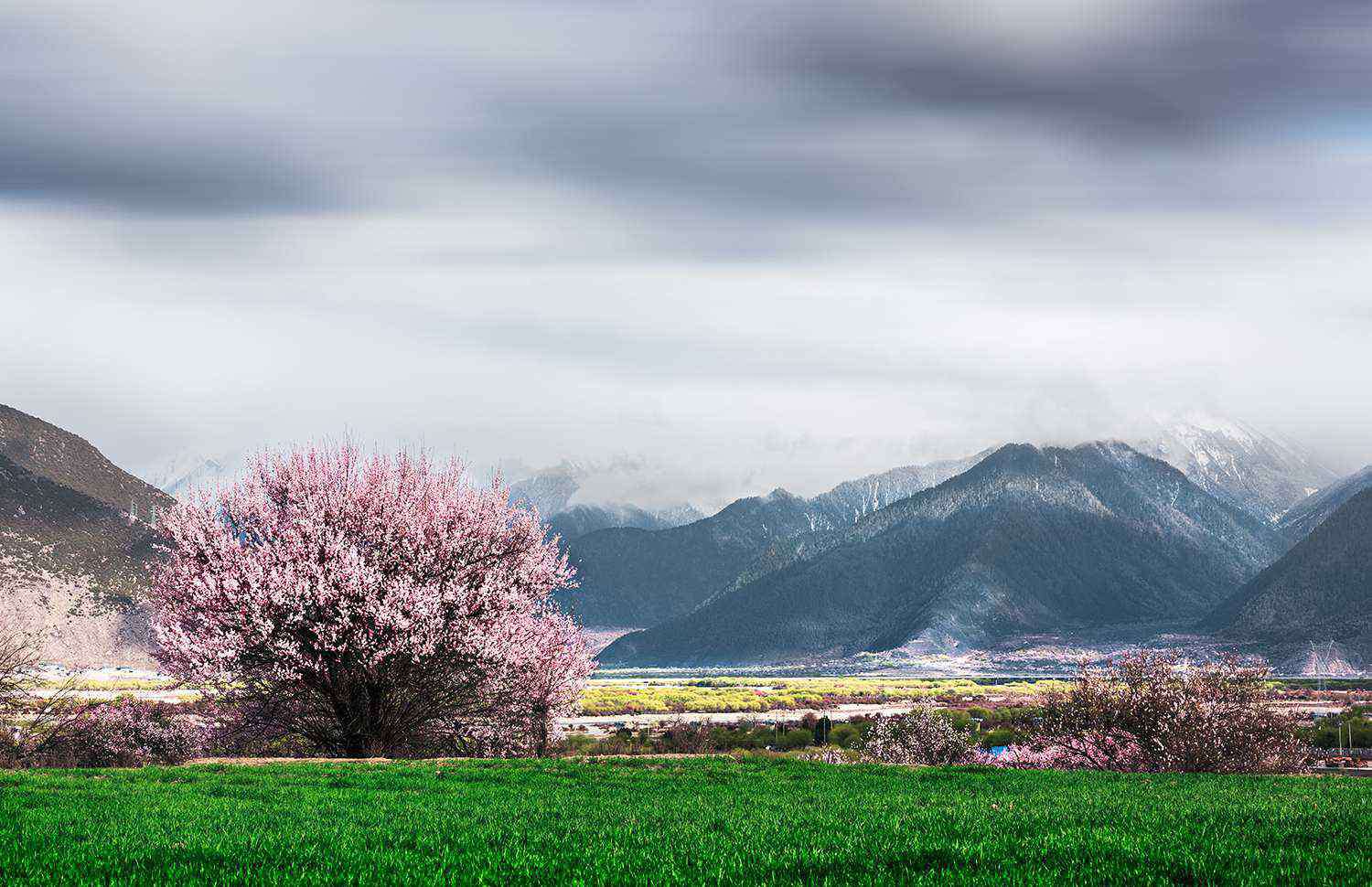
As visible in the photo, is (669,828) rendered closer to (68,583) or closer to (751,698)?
(751,698)

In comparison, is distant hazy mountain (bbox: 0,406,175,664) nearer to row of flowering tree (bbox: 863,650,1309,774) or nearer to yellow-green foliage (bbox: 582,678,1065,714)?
yellow-green foliage (bbox: 582,678,1065,714)

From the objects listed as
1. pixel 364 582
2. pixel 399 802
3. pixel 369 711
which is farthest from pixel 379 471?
pixel 399 802

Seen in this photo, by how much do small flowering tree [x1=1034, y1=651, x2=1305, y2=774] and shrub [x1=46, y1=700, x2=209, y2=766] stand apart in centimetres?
3203

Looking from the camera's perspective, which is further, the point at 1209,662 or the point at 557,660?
the point at 557,660

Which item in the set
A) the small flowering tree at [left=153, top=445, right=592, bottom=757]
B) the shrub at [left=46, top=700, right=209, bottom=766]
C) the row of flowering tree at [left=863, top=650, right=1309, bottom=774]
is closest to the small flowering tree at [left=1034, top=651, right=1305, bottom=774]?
the row of flowering tree at [left=863, top=650, right=1309, bottom=774]

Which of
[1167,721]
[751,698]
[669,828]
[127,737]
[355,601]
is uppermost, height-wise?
[355,601]

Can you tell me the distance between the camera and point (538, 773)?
3014cm

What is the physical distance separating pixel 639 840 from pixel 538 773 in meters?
14.8

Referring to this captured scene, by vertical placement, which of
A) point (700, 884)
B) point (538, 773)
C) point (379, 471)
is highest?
point (379, 471)

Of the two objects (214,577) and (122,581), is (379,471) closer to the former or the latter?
(214,577)

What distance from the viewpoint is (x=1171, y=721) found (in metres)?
39.5

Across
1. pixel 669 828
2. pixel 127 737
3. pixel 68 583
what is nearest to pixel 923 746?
pixel 127 737

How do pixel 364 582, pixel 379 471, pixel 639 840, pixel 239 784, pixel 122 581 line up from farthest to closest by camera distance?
pixel 122 581
pixel 379 471
pixel 364 582
pixel 239 784
pixel 639 840

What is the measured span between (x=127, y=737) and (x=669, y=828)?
3389 centimetres
